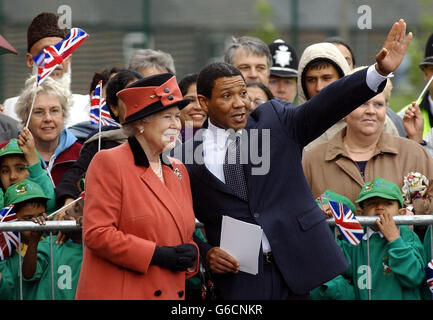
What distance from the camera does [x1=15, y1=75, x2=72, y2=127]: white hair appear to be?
6.10 meters

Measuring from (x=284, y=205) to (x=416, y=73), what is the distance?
15.2 meters

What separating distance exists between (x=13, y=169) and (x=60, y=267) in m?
0.81

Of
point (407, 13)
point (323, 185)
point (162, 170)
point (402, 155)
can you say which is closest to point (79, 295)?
point (162, 170)

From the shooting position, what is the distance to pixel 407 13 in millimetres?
18641

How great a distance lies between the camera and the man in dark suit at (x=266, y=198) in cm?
449

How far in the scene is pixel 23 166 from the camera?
5691 mm

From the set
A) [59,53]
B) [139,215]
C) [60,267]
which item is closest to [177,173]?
[139,215]

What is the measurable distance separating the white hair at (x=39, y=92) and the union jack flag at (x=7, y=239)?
99cm

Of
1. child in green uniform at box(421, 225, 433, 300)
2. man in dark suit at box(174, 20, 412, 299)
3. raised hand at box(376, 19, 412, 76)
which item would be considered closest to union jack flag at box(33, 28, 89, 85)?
man in dark suit at box(174, 20, 412, 299)

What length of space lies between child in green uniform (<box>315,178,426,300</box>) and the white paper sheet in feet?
2.28

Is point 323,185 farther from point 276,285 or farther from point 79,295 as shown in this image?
point 79,295

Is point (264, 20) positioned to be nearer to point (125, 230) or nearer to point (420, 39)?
point (420, 39)

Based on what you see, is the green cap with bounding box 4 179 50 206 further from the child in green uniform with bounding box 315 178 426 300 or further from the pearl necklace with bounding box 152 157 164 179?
the child in green uniform with bounding box 315 178 426 300

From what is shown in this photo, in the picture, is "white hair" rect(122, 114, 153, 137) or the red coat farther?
"white hair" rect(122, 114, 153, 137)
